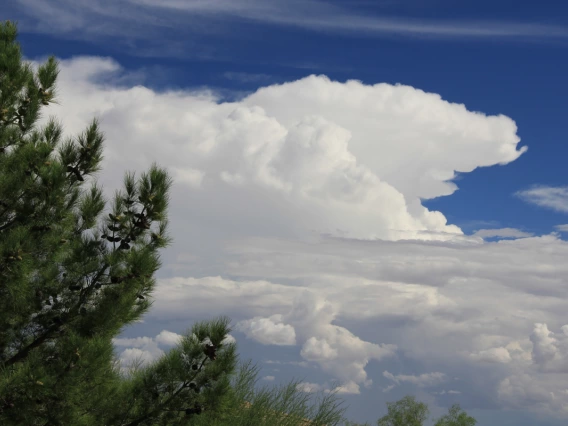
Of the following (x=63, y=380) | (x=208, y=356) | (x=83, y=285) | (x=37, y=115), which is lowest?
(x=63, y=380)

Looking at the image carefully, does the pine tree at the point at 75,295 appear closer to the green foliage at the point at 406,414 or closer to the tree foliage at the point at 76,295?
the tree foliage at the point at 76,295

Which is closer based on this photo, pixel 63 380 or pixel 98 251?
pixel 63 380

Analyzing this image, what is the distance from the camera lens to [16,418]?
930cm

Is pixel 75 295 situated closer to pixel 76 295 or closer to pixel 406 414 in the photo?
pixel 76 295

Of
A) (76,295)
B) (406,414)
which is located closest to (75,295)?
(76,295)

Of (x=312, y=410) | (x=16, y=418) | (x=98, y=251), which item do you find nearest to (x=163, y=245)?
(x=98, y=251)

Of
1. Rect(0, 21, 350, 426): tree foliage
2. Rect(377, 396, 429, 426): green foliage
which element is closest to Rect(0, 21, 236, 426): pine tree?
Rect(0, 21, 350, 426): tree foliage

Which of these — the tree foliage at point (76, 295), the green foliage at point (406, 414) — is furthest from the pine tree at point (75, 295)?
the green foliage at point (406, 414)

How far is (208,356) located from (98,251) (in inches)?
101

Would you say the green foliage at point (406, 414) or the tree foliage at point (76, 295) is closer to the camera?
the tree foliage at point (76, 295)

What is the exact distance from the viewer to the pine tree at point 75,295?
920cm

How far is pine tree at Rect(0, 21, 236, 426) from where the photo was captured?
9195 millimetres

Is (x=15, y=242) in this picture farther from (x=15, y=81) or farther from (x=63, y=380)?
(x=15, y=81)

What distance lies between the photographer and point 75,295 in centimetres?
1053
